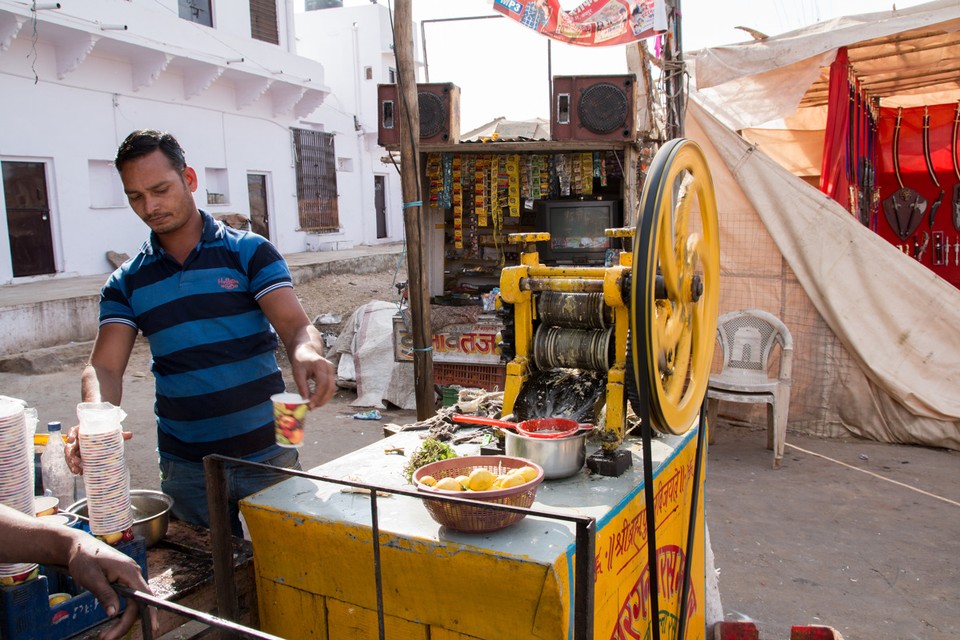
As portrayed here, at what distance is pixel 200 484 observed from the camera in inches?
90.4

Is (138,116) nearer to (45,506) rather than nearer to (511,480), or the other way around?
(45,506)

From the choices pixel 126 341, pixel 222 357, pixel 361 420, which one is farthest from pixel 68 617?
pixel 361 420

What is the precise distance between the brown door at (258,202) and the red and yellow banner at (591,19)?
9989 millimetres

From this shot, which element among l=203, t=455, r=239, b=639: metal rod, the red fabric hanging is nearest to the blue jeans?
l=203, t=455, r=239, b=639: metal rod

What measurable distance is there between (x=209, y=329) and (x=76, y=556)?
1.05 meters

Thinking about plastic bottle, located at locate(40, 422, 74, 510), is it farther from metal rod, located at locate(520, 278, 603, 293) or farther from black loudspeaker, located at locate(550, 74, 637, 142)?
black loudspeaker, located at locate(550, 74, 637, 142)

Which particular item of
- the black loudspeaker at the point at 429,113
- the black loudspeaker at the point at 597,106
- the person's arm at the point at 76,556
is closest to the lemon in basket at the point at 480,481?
the person's arm at the point at 76,556

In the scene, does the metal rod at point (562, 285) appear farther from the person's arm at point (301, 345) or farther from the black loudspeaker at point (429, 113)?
the black loudspeaker at point (429, 113)

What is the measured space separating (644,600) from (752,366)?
4.04m

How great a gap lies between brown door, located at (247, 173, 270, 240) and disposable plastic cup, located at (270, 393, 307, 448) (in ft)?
45.0

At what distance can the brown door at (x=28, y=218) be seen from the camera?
1012cm

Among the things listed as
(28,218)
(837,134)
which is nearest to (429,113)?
(837,134)

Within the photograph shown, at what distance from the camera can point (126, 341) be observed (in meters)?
2.30

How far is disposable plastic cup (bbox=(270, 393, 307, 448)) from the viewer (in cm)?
170
